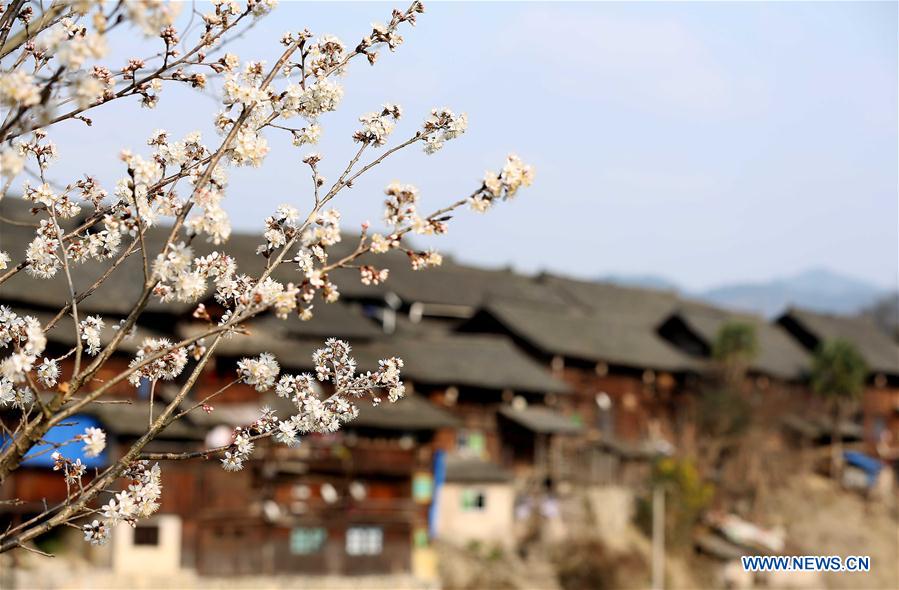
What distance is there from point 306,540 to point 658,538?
42.1ft

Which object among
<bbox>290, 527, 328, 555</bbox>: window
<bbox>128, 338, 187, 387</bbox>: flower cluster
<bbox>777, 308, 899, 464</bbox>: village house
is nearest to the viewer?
<bbox>128, 338, 187, 387</bbox>: flower cluster

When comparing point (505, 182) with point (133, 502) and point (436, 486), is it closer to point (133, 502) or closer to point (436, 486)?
point (133, 502)

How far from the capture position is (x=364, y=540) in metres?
33.4

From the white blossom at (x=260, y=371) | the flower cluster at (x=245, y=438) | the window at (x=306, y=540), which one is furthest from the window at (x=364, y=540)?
the white blossom at (x=260, y=371)

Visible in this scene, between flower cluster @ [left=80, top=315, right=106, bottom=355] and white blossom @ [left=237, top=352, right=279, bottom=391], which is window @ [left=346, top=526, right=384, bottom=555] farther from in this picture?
white blossom @ [left=237, top=352, right=279, bottom=391]

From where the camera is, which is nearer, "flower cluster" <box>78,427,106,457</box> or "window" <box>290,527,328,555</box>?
"flower cluster" <box>78,427,106,457</box>

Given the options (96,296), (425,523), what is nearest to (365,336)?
(425,523)

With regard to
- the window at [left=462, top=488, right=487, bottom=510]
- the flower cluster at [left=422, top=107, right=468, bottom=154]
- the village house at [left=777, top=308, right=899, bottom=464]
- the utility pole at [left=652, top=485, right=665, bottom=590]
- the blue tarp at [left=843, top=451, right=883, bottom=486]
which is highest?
the village house at [left=777, top=308, right=899, bottom=464]

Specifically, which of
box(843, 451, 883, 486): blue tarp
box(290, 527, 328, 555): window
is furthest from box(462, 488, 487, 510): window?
box(843, 451, 883, 486): blue tarp

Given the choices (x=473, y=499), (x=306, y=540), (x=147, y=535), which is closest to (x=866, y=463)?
(x=473, y=499)

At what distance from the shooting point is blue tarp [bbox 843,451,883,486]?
51.5 m

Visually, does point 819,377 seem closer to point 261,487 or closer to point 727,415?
point 727,415

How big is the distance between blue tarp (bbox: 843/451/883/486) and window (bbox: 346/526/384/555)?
26702mm

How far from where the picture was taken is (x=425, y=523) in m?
35.0
